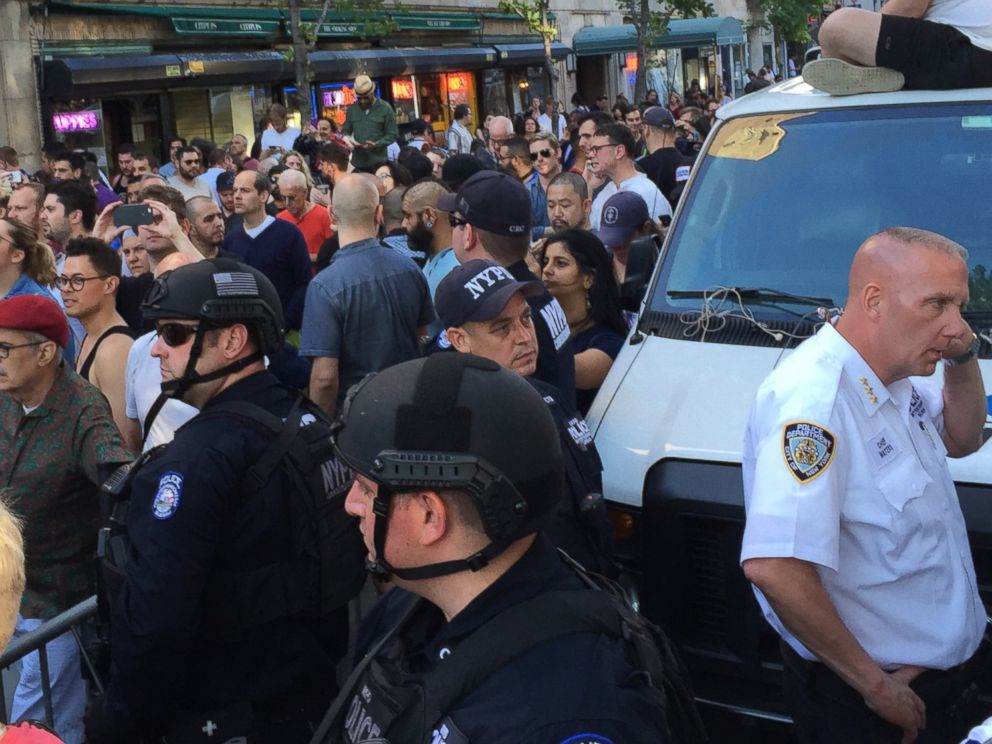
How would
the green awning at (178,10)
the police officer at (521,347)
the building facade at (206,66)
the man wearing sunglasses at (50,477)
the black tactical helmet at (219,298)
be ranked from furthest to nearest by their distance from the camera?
1. the green awning at (178,10)
2. the building facade at (206,66)
3. the man wearing sunglasses at (50,477)
4. the police officer at (521,347)
5. the black tactical helmet at (219,298)

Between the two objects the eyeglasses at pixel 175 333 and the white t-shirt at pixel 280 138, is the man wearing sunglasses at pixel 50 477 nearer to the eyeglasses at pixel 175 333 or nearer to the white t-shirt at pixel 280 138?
the eyeglasses at pixel 175 333

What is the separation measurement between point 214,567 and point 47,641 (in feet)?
3.44

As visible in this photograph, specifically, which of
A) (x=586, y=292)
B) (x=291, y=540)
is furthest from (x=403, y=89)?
(x=291, y=540)

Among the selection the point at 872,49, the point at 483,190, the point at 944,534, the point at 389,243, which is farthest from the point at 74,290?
the point at 944,534

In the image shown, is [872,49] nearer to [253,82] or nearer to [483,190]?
[483,190]

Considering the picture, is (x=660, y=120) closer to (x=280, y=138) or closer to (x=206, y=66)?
(x=280, y=138)

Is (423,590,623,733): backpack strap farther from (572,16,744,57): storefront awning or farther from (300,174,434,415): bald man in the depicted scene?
(572,16,744,57): storefront awning

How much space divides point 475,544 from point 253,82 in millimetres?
23466

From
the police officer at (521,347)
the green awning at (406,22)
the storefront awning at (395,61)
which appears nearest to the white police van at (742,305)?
the police officer at (521,347)

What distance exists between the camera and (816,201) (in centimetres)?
498

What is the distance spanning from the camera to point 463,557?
217 cm

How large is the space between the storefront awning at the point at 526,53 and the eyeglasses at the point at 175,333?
107 feet

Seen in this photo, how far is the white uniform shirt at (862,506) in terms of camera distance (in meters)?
3.03

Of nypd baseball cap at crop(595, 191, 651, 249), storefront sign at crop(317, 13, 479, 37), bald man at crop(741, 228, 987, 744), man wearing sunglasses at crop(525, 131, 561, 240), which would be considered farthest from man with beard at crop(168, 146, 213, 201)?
storefront sign at crop(317, 13, 479, 37)
